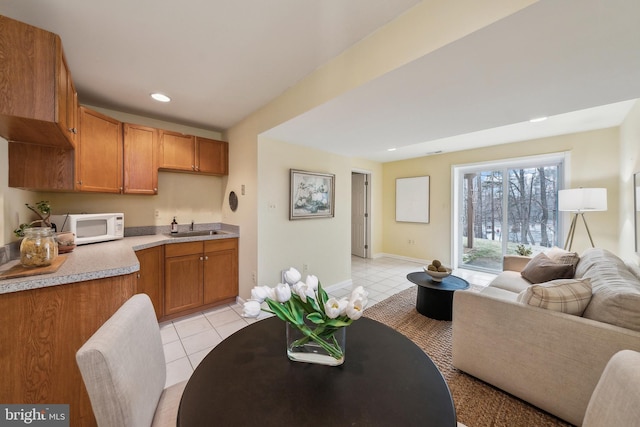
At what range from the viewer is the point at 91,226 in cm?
231

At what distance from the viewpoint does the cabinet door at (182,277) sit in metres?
2.54

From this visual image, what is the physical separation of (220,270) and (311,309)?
2.39 meters

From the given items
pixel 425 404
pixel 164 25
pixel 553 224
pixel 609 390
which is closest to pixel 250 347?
pixel 425 404

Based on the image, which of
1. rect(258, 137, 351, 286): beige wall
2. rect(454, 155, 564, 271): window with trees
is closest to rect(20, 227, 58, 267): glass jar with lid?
rect(258, 137, 351, 286): beige wall

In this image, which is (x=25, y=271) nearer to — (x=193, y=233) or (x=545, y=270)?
(x=193, y=233)

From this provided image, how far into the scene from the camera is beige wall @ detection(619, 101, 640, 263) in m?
2.44

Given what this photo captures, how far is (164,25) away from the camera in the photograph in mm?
1463

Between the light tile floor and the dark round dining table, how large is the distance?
1379 millimetres

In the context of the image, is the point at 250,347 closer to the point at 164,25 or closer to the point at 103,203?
the point at 164,25

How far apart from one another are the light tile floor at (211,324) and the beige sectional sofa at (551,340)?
57.2 inches

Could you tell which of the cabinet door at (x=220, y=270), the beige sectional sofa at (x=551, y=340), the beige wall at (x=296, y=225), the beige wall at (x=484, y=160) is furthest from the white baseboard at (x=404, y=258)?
the cabinet door at (x=220, y=270)

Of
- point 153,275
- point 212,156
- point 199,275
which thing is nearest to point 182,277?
point 199,275

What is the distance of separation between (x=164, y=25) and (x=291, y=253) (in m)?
2.42

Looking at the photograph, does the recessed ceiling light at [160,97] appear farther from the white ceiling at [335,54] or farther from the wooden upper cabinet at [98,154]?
the wooden upper cabinet at [98,154]
